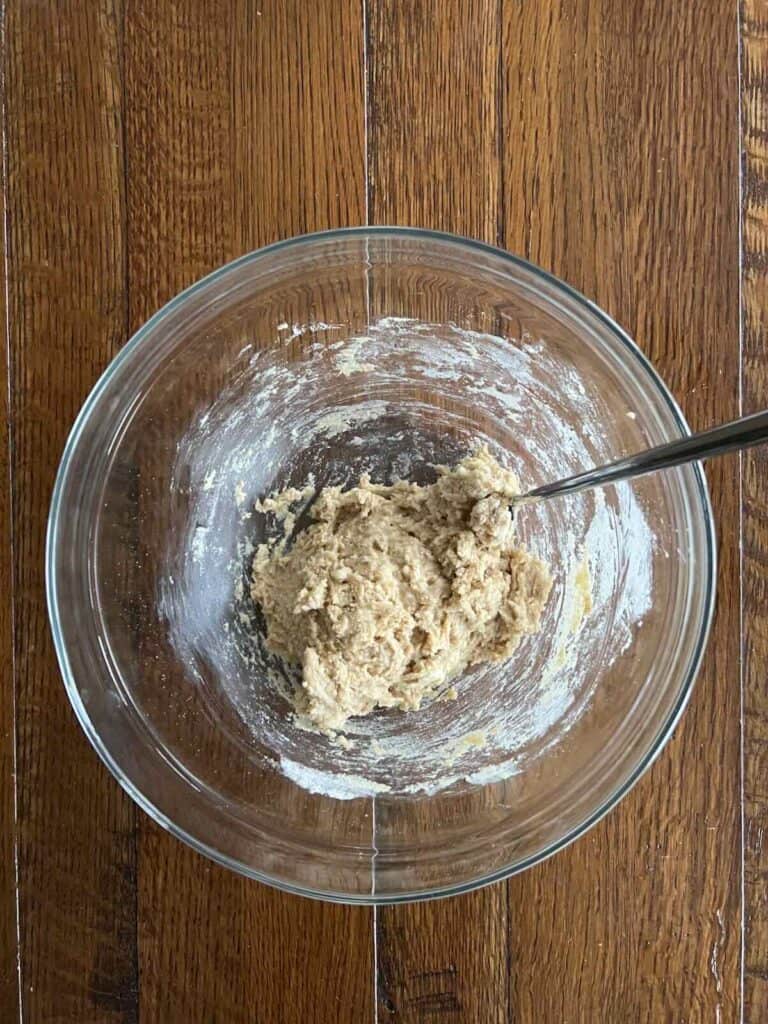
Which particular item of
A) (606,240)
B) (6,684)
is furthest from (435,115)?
(6,684)

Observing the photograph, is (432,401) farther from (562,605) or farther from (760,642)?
(760,642)

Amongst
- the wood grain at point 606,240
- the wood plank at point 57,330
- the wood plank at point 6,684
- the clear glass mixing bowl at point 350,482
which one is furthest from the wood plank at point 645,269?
the wood plank at point 6,684

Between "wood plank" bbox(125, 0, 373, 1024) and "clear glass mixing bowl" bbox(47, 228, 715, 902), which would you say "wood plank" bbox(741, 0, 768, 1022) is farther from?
"wood plank" bbox(125, 0, 373, 1024)

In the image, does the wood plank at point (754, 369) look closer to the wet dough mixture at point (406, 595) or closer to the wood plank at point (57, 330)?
the wet dough mixture at point (406, 595)

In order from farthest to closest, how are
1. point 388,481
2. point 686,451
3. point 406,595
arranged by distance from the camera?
1. point 388,481
2. point 406,595
3. point 686,451

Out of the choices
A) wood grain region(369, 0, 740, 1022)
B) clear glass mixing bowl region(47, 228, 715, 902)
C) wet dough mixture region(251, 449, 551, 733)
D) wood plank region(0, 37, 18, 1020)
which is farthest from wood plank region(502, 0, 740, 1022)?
wood plank region(0, 37, 18, 1020)

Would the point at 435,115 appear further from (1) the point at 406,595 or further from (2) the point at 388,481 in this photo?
(1) the point at 406,595
